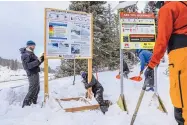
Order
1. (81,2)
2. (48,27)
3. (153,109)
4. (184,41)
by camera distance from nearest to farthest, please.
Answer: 1. (184,41)
2. (153,109)
3. (48,27)
4. (81,2)

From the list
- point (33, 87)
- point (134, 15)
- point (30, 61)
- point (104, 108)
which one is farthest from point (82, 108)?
point (134, 15)

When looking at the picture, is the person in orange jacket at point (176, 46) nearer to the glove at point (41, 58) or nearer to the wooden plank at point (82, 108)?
the wooden plank at point (82, 108)

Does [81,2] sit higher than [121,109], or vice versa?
[81,2]

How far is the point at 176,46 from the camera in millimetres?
3645

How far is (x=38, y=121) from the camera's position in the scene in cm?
539

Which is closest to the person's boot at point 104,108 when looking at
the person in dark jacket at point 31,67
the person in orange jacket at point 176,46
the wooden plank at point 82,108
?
the wooden plank at point 82,108

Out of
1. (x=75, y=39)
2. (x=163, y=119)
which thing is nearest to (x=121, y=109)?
(x=163, y=119)

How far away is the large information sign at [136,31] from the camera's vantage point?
693 centimetres

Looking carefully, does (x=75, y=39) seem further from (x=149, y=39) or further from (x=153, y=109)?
(x=153, y=109)

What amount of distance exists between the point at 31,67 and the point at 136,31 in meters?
2.81

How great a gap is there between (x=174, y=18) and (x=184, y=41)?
313 millimetres

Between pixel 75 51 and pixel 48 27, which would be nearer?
pixel 48 27

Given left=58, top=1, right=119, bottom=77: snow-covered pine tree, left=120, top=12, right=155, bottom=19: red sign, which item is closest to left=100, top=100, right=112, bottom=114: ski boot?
left=120, top=12, right=155, bottom=19: red sign

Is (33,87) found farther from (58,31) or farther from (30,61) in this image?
(58,31)
